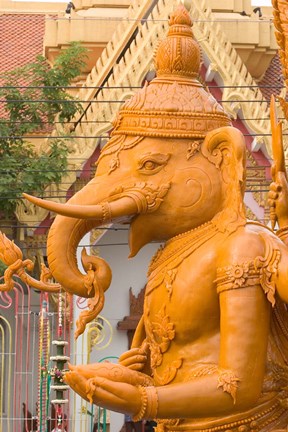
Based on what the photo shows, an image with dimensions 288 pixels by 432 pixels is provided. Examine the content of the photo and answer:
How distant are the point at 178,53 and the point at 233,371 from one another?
1.10 meters

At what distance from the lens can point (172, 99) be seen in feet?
17.4

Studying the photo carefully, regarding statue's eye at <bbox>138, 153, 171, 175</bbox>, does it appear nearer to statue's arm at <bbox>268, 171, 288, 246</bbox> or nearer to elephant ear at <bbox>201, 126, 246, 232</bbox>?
elephant ear at <bbox>201, 126, 246, 232</bbox>

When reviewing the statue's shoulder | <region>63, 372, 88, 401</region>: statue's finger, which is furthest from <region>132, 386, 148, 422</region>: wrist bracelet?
the statue's shoulder

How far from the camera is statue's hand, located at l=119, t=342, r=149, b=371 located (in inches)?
210

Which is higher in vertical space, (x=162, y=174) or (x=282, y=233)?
(x=162, y=174)

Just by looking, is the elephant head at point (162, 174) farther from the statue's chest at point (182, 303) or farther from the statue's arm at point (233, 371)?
the statue's arm at point (233, 371)

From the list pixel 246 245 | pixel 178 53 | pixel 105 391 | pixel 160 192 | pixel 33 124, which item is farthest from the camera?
pixel 33 124

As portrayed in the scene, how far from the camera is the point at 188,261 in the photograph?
5.19 metres

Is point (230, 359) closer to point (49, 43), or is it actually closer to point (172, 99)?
point (172, 99)

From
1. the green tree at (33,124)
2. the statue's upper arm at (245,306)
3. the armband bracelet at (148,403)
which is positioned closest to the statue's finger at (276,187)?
the statue's upper arm at (245,306)

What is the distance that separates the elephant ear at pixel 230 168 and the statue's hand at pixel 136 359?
0.53m

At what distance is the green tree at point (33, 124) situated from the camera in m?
15.6

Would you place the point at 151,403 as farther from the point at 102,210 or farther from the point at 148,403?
the point at 102,210

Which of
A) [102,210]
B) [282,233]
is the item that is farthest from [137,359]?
[282,233]
